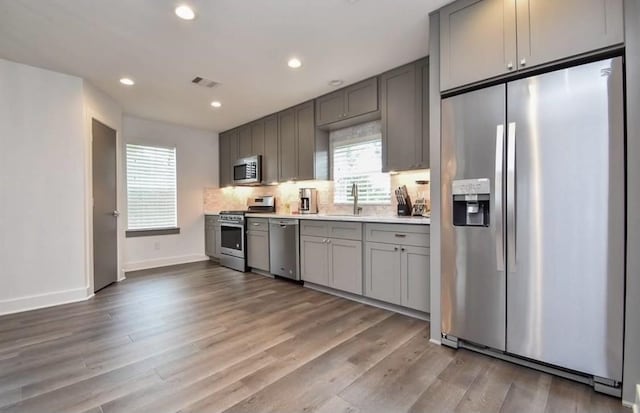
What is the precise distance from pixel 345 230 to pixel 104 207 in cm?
318

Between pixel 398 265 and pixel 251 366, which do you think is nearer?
pixel 251 366

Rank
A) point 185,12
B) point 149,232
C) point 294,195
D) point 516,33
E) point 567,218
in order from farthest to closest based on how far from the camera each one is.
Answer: point 149,232, point 294,195, point 185,12, point 516,33, point 567,218

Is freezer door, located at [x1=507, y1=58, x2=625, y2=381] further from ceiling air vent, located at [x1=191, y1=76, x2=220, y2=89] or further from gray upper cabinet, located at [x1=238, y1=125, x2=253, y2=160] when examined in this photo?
gray upper cabinet, located at [x1=238, y1=125, x2=253, y2=160]

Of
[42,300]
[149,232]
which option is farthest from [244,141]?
[42,300]

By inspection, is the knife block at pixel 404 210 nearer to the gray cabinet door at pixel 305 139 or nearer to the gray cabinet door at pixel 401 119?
the gray cabinet door at pixel 401 119

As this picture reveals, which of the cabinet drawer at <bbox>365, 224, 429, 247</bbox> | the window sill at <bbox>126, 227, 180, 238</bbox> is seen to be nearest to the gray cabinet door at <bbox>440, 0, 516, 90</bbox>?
the cabinet drawer at <bbox>365, 224, 429, 247</bbox>

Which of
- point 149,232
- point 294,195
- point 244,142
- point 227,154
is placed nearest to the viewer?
point 294,195

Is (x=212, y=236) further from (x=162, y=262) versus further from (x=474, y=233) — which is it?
(x=474, y=233)

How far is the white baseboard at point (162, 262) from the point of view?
15.9 feet

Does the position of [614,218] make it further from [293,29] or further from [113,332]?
[113,332]

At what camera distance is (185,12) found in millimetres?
2158

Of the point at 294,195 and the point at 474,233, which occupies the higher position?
the point at 294,195

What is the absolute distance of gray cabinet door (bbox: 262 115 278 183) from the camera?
464cm

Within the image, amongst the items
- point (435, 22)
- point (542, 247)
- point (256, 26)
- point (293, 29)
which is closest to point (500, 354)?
point (542, 247)
